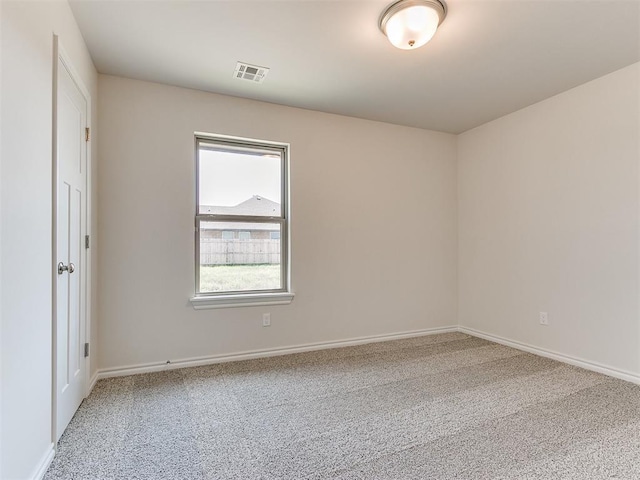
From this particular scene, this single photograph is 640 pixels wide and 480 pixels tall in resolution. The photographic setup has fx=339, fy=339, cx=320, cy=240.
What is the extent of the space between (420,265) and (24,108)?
12.0 ft

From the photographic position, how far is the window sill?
9.90 ft

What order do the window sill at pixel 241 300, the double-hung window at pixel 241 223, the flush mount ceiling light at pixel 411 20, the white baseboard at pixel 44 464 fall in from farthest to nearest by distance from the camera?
the double-hung window at pixel 241 223 < the window sill at pixel 241 300 < the flush mount ceiling light at pixel 411 20 < the white baseboard at pixel 44 464

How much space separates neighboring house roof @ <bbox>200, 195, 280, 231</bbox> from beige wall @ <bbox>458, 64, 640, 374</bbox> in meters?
2.39

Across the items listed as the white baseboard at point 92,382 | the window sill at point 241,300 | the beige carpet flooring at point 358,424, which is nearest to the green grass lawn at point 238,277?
the window sill at point 241,300

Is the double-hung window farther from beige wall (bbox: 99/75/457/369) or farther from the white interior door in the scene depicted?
the white interior door

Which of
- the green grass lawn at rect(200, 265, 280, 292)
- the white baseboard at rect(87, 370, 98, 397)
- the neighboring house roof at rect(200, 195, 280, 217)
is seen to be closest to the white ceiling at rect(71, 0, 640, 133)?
the neighboring house roof at rect(200, 195, 280, 217)

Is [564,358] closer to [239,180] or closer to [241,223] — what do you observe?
[241,223]

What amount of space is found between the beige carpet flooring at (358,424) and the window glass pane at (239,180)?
1464mm

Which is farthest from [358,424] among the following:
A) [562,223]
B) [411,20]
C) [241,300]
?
[562,223]

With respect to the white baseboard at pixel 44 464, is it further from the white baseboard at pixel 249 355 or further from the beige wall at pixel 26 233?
the white baseboard at pixel 249 355

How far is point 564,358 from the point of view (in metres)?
3.08

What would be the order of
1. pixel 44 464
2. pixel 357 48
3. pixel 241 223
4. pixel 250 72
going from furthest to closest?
pixel 241 223 < pixel 250 72 < pixel 357 48 < pixel 44 464

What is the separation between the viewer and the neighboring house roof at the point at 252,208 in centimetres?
→ 318

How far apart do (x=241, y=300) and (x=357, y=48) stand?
7.54 feet
